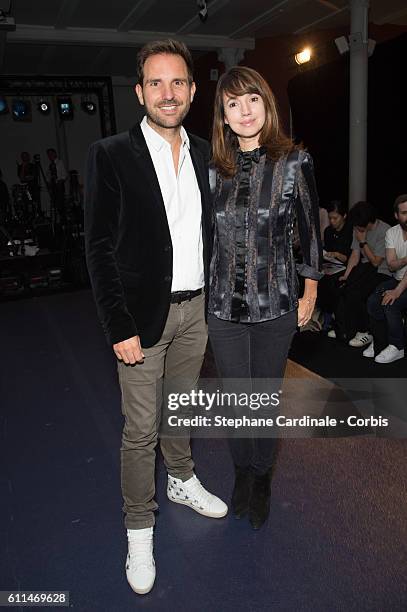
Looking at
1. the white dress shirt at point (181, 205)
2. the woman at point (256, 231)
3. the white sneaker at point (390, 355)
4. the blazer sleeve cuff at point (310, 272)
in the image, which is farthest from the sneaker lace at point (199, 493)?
the white sneaker at point (390, 355)

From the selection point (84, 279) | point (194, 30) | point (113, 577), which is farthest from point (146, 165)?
point (194, 30)

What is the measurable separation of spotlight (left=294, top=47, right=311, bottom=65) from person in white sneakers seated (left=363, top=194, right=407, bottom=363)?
16.7 feet

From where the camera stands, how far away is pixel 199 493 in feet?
7.00

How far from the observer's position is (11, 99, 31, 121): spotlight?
1250 centimetres

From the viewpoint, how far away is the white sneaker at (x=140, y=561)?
1726 millimetres

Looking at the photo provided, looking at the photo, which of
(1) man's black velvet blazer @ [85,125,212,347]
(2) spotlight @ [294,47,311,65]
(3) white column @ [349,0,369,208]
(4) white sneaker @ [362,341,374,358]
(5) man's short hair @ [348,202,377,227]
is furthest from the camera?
(2) spotlight @ [294,47,311,65]

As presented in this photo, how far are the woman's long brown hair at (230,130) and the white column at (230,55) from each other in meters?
8.01

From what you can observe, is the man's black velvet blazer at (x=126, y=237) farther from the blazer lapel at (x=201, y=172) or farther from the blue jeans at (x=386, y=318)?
the blue jeans at (x=386, y=318)

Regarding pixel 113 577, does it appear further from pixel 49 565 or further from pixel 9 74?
pixel 9 74

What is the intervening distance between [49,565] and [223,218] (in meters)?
1.43

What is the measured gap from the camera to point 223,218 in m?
1.75

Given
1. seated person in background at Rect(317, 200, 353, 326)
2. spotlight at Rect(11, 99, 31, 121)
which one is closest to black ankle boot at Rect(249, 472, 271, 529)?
seated person in background at Rect(317, 200, 353, 326)

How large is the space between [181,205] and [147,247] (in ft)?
0.65

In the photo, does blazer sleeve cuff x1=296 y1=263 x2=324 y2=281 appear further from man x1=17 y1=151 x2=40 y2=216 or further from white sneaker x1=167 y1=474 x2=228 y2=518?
man x1=17 y1=151 x2=40 y2=216
